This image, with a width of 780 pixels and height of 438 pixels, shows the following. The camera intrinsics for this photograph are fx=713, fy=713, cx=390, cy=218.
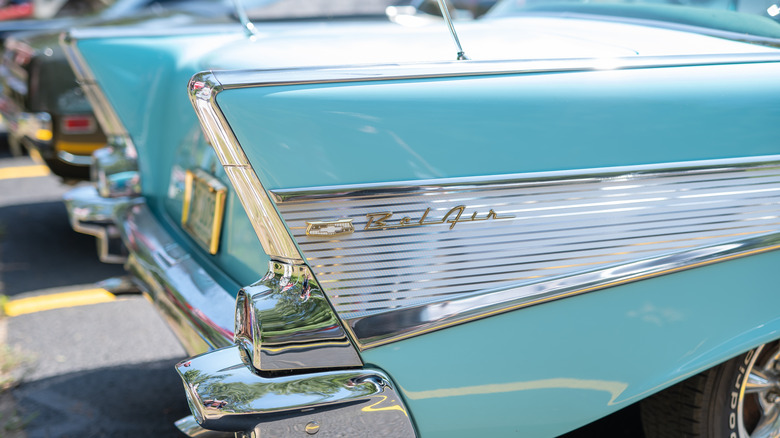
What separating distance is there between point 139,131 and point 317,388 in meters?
1.50

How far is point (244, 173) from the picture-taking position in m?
1.48

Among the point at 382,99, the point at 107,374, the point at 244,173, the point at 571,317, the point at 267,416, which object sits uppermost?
the point at 382,99

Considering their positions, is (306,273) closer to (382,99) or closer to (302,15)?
(382,99)

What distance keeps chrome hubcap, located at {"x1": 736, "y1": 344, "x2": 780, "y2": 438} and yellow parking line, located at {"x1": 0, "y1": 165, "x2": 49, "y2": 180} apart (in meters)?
5.97

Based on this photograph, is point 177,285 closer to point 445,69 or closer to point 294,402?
point 294,402

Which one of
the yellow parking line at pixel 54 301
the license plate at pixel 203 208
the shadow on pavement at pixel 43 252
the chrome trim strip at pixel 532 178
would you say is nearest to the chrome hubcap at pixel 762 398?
the chrome trim strip at pixel 532 178

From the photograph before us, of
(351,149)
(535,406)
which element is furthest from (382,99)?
(535,406)

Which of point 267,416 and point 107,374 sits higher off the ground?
point 267,416

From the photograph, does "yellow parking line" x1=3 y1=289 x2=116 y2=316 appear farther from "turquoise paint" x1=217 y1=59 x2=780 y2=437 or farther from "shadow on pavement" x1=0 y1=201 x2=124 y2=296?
"turquoise paint" x1=217 y1=59 x2=780 y2=437

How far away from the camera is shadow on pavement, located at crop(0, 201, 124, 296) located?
13.3 feet

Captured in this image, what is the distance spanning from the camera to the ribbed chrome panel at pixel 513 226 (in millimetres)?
1476

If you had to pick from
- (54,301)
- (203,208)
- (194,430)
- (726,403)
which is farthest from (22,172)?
(726,403)

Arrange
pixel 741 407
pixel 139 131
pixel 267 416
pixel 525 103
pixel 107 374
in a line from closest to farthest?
1. pixel 267 416
2. pixel 525 103
3. pixel 741 407
4. pixel 139 131
5. pixel 107 374

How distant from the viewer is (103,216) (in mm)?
2605
